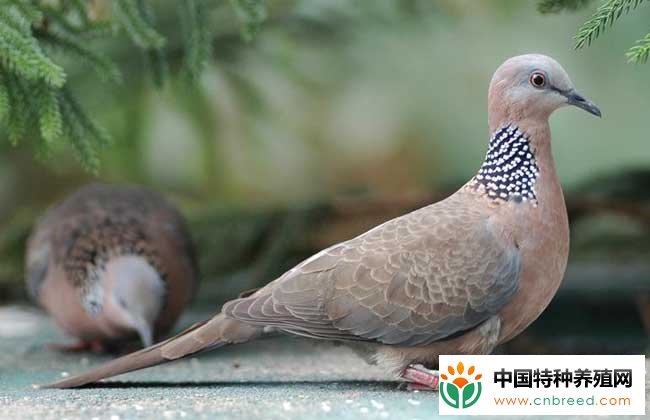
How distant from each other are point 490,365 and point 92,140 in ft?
6.30

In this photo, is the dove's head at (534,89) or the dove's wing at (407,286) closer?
the dove's wing at (407,286)

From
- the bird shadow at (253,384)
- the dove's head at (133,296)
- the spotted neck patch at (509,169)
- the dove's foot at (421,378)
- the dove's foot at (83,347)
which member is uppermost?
the spotted neck patch at (509,169)

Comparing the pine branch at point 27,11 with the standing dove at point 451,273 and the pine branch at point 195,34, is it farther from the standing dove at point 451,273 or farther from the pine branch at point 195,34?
the standing dove at point 451,273

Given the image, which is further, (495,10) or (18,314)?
(495,10)

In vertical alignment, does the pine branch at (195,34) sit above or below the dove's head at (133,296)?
above

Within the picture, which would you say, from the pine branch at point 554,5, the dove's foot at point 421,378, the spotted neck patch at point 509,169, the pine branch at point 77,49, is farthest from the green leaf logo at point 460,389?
the pine branch at point 77,49

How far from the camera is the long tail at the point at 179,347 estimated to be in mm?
4004

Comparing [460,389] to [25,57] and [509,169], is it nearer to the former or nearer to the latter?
[509,169]

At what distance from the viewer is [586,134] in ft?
28.2

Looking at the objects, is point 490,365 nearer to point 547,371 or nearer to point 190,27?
point 547,371

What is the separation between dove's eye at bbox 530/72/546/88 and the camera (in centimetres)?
388

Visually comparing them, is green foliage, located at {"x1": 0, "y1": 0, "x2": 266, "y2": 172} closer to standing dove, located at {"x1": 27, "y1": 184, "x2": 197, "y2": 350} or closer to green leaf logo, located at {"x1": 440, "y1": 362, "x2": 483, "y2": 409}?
standing dove, located at {"x1": 27, "y1": 184, "x2": 197, "y2": 350}

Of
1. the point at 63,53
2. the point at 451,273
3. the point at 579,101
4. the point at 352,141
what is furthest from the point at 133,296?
the point at 352,141

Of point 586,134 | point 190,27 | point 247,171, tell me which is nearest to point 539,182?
point 190,27
